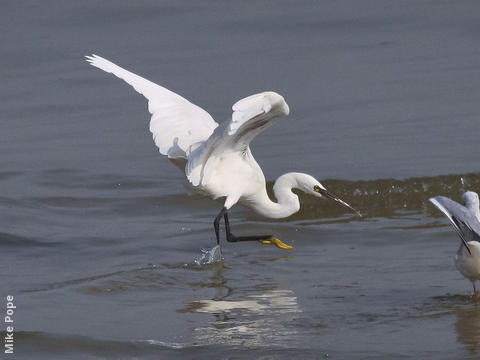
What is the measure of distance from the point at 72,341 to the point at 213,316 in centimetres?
106

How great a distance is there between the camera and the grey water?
659 cm

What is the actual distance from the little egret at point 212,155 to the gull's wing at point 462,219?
5.76 ft

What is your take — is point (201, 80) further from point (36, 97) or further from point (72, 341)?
point (72, 341)

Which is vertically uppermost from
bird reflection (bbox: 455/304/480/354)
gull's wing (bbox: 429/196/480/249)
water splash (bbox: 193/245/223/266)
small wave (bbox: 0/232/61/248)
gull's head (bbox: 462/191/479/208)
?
gull's head (bbox: 462/191/479/208)

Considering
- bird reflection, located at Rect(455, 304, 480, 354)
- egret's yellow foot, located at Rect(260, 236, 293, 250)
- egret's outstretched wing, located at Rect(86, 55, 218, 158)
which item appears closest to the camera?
bird reflection, located at Rect(455, 304, 480, 354)

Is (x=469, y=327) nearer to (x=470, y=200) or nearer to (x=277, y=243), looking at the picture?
(x=470, y=200)

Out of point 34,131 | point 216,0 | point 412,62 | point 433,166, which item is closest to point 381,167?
point 433,166

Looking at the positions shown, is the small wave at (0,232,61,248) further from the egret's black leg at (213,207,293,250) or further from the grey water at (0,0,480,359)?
the egret's black leg at (213,207,293,250)

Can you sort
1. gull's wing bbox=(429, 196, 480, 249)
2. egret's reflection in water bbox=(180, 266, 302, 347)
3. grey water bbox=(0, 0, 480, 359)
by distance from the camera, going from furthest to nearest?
gull's wing bbox=(429, 196, 480, 249) < grey water bbox=(0, 0, 480, 359) < egret's reflection in water bbox=(180, 266, 302, 347)

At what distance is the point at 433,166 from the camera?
39.1 feet

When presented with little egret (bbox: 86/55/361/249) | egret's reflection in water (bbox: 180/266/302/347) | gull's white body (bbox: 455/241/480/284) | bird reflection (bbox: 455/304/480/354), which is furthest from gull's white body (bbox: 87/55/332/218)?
bird reflection (bbox: 455/304/480/354)

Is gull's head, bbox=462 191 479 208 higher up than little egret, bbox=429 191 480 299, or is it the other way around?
gull's head, bbox=462 191 479 208

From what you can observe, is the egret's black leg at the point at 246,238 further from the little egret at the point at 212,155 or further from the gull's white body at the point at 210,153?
the gull's white body at the point at 210,153

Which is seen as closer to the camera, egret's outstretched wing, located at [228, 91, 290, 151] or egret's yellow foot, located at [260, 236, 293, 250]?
egret's outstretched wing, located at [228, 91, 290, 151]
